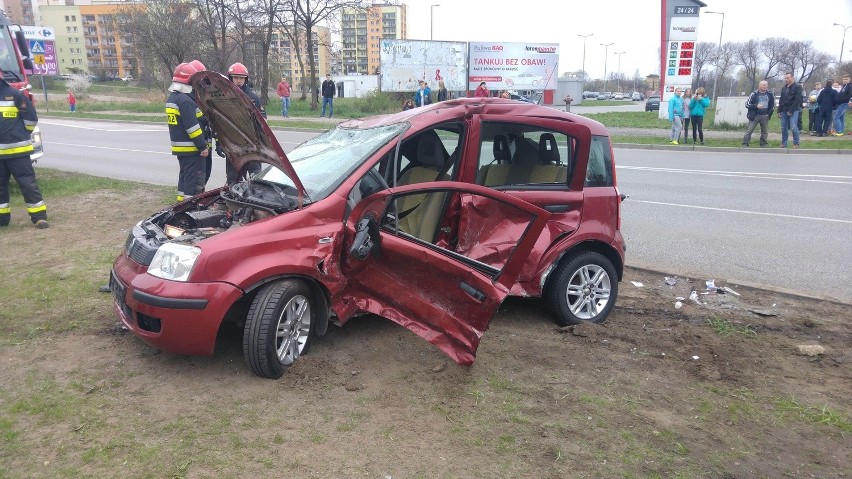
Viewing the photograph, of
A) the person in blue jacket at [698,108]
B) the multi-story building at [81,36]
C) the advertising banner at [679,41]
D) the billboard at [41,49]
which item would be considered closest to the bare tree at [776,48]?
the person in blue jacket at [698,108]

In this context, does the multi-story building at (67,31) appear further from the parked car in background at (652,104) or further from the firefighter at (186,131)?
the firefighter at (186,131)

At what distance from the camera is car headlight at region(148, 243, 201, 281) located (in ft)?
12.4

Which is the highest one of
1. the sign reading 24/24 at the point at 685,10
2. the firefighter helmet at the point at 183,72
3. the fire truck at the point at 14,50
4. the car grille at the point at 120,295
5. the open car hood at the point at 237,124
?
the sign reading 24/24 at the point at 685,10

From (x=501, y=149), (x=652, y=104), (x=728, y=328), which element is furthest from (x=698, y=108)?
(x=652, y=104)

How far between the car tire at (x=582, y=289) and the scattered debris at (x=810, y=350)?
1.37m

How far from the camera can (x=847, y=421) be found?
373 centimetres

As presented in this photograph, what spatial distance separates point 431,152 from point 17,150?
18.1ft

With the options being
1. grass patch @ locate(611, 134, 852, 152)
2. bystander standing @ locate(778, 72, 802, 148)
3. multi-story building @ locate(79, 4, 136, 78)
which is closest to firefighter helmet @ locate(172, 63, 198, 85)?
grass patch @ locate(611, 134, 852, 152)

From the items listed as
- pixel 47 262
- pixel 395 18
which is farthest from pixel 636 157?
pixel 395 18

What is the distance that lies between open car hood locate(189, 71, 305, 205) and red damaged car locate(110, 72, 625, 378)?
15mm

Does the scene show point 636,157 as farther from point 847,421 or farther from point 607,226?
point 847,421

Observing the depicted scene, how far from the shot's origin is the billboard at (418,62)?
33375mm

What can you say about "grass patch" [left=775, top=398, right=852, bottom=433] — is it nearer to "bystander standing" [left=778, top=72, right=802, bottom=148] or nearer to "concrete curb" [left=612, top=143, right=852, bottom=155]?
"concrete curb" [left=612, top=143, right=852, bottom=155]

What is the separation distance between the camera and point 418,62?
112 feet
